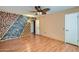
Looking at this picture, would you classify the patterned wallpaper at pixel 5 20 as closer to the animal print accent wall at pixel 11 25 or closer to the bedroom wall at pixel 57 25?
the animal print accent wall at pixel 11 25

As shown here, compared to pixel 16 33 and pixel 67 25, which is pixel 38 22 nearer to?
pixel 16 33

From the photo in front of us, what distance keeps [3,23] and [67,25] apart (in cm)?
357

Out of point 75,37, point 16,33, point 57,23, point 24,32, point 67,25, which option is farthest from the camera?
point 24,32

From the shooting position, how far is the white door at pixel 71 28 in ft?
14.5

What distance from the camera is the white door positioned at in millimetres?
4431

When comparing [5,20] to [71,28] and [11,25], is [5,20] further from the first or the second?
[71,28]

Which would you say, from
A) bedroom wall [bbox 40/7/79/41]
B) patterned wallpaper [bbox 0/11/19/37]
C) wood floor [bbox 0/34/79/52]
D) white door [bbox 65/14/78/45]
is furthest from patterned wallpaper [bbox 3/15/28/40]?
white door [bbox 65/14/78/45]

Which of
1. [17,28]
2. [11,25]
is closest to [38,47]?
[11,25]

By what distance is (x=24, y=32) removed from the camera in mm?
7312

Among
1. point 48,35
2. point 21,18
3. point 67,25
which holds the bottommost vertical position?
point 48,35

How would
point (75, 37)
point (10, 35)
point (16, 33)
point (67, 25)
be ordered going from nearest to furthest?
point (75, 37), point (67, 25), point (10, 35), point (16, 33)

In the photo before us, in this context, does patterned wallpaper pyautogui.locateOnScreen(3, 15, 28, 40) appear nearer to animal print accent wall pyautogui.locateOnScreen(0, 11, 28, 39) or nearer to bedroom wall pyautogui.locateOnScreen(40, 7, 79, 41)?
animal print accent wall pyautogui.locateOnScreen(0, 11, 28, 39)

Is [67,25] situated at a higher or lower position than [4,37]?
higher
